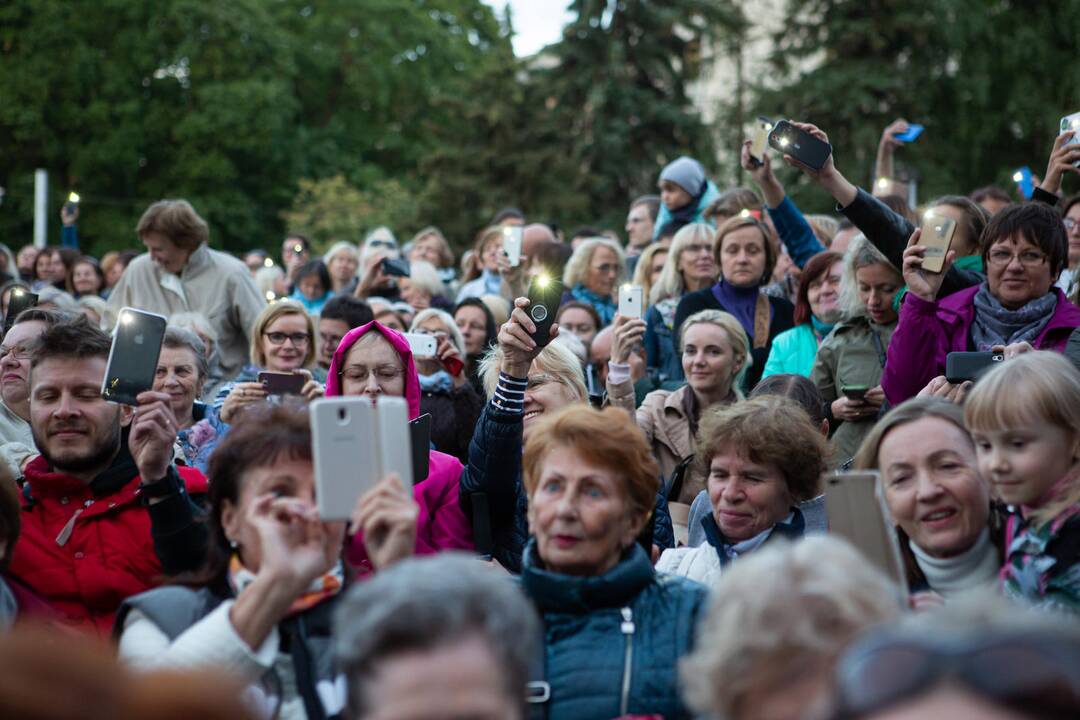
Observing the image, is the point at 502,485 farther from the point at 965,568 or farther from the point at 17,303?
the point at 17,303

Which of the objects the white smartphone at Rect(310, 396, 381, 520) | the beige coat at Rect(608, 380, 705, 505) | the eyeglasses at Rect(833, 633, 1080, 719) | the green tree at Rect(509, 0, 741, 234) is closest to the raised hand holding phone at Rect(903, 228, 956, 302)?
the beige coat at Rect(608, 380, 705, 505)

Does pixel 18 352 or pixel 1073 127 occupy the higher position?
pixel 1073 127

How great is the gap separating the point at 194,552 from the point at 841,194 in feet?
11.1

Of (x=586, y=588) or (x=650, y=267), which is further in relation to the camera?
(x=650, y=267)

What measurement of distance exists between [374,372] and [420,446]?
81cm

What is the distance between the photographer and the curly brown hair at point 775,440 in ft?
15.4

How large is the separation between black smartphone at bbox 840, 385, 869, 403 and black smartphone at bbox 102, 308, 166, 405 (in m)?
3.16

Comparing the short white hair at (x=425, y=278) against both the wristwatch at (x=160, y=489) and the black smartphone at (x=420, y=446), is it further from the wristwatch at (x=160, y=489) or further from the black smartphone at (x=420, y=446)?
the wristwatch at (x=160, y=489)

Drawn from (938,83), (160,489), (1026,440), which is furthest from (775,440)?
(938,83)

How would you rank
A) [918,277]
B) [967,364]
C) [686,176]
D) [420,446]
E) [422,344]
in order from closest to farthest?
[967,364], [420,446], [918,277], [422,344], [686,176]

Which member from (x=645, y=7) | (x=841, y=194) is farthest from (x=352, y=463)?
(x=645, y=7)

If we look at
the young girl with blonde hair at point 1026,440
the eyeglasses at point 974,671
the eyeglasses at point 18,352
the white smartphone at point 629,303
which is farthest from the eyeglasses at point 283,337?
the eyeglasses at point 974,671

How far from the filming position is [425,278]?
427 inches

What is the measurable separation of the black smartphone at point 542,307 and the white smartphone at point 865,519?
82.5 inches
